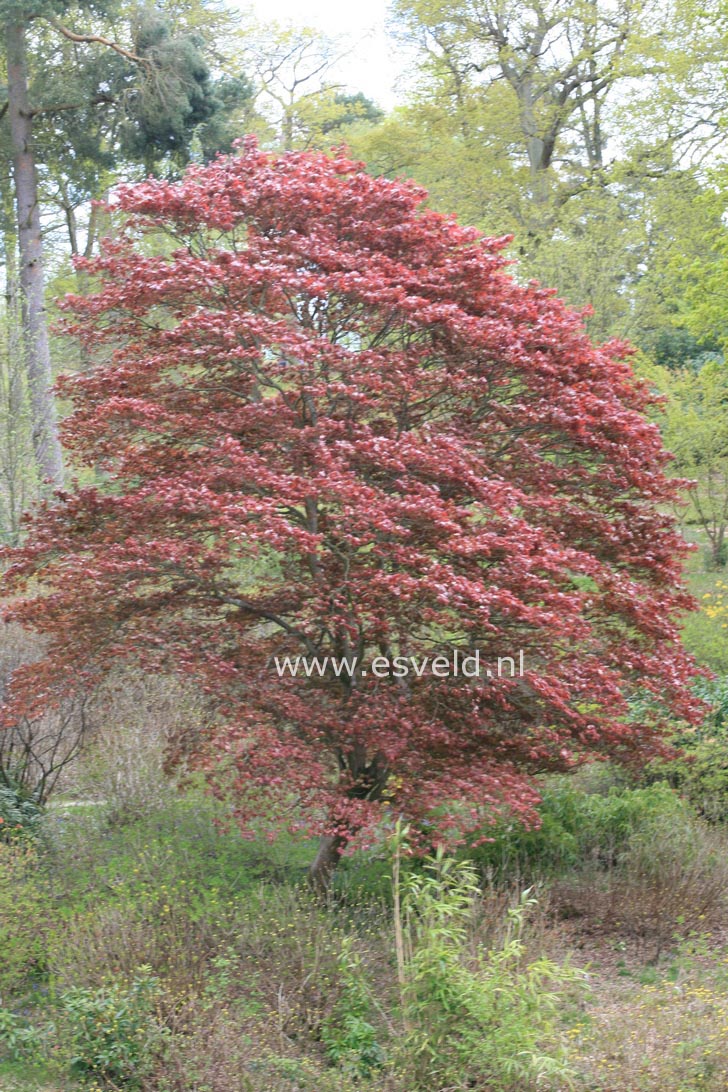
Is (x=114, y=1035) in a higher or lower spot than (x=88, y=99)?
lower

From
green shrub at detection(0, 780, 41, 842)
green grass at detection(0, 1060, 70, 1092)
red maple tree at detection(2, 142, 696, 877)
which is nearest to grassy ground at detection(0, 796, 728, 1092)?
green grass at detection(0, 1060, 70, 1092)

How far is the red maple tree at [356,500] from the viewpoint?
5.66 m

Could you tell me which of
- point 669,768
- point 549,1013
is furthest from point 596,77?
point 549,1013

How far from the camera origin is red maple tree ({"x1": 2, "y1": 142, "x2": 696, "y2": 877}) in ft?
18.6

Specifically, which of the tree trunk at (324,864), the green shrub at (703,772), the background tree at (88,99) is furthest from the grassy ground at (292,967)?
the background tree at (88,99)

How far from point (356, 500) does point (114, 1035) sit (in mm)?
2688

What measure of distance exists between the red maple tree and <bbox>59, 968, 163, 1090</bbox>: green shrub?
129 centimetres

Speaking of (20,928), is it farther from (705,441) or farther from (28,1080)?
(705,441)

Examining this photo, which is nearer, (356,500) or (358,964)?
(358,964)

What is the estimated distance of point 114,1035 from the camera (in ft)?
15.2

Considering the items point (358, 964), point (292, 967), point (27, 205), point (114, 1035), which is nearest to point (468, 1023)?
point (358, 964)

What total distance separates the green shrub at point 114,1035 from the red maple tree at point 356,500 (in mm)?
1291

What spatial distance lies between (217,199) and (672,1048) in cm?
490

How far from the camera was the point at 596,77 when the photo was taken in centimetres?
2250
